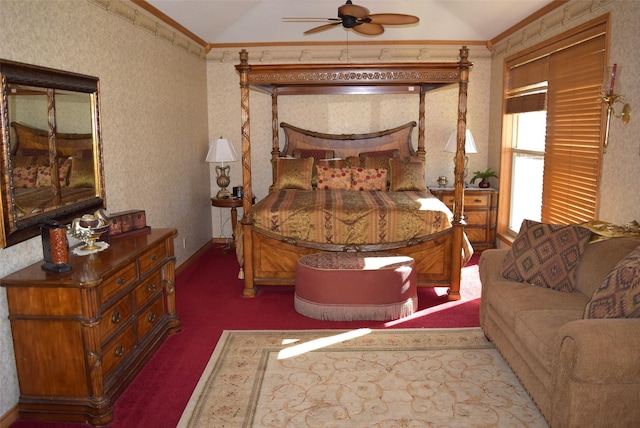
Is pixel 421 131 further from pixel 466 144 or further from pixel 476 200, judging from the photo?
pixel 476 200

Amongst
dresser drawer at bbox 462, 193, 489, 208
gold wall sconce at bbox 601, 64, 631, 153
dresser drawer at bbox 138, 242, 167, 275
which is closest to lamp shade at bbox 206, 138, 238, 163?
dresser drawer at bbox 138, 242, 167, 275

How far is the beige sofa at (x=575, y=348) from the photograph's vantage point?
7.47 ft

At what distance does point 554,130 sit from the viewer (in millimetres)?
5039

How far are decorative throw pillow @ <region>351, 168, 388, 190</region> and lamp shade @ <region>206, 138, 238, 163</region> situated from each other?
1547 mm

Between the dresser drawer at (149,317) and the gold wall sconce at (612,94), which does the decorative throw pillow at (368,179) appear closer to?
the gold wall sconce at (612,94)

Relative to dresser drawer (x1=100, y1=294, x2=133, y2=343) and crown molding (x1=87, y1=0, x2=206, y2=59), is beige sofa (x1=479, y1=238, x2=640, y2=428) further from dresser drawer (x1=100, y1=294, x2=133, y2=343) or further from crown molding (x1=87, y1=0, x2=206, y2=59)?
crown molding (x1=87, y1=0, x2=206, y2=59)

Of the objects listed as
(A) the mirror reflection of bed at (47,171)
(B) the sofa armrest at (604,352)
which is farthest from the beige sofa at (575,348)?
(A) the mirror reflection of bed at (47,171)

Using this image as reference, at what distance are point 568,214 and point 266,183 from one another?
3.91m

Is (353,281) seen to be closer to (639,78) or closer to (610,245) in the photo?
(610,245)

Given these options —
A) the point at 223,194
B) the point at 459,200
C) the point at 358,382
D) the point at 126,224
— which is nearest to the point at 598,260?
the point at 459,200

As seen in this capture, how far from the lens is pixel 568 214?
477 centimetres

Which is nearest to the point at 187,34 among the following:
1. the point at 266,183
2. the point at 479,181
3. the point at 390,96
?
the point at 266,183

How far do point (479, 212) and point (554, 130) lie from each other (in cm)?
158

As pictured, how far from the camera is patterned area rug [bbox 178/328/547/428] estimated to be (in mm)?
2818
